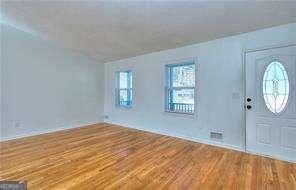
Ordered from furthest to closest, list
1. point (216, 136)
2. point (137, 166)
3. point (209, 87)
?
point (209, 87) → point (216, 136) → point (137, 166)

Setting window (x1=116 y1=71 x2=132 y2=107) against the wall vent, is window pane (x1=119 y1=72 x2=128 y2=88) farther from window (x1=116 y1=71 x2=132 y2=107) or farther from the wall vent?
the wall vent

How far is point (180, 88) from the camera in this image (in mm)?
4770

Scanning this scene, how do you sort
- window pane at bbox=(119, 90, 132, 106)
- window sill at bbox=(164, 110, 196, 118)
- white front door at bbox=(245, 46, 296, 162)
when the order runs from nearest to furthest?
white front door at bbox=(245, 46, 296, 162) < window sill at bbox=(164, 110, 196, 118) < window pane at bbox=(119, 90, 132, 106)

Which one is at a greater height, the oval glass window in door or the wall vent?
the oval glass window in door

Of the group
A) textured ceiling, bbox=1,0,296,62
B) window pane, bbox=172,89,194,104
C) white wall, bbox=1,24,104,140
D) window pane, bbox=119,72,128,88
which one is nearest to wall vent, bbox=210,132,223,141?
window pane, bbox=172,89,194,104

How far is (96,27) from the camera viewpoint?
3.90 meters

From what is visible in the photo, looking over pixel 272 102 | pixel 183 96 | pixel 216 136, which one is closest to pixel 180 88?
pixel 183 96

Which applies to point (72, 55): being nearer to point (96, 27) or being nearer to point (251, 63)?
point (96, 27)

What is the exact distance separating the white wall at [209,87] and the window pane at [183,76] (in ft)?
0.88

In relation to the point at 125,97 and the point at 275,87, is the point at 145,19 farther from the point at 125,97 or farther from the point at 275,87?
the point at 125,97

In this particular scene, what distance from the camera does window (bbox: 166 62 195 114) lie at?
4.57 meters

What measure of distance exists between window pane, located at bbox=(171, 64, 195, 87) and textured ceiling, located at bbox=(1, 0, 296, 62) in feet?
2.02

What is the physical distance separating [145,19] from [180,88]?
207 cm

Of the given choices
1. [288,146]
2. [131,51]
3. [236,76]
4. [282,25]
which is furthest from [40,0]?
[288,146]
